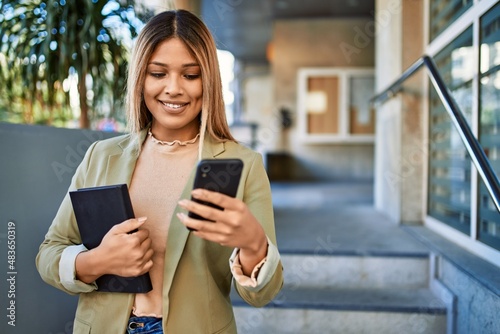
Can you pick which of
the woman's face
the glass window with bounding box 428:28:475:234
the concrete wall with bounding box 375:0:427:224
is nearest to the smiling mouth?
the woman's face

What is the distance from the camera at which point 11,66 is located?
2.69m

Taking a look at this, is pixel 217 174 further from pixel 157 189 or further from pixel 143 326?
pixel 143 326

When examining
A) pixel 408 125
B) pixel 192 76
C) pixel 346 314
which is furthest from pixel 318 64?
pixel 192 76

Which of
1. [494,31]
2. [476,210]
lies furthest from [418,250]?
[494,31]

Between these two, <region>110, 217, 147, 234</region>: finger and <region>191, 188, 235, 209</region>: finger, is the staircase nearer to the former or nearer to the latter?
<region>110, 217, 147, 234</region>: finger

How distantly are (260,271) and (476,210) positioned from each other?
1851mm

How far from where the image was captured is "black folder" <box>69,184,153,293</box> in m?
0.79

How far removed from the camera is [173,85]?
852mm

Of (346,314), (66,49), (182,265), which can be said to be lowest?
(346,314)

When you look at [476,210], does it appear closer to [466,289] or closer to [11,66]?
[466,289]

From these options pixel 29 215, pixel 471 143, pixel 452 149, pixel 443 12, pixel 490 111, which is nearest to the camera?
pixel 29 215

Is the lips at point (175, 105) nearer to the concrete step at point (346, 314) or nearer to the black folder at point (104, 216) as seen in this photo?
the black folder at point (104, 216)

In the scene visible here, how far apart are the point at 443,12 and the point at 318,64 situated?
5345 millimetres

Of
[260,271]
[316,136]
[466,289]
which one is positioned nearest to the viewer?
[260,271]
